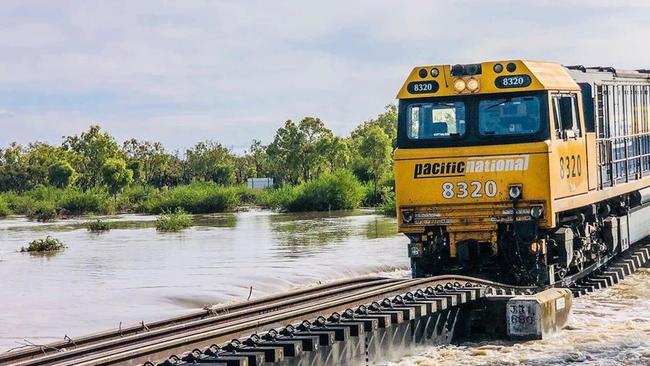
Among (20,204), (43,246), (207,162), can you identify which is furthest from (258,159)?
(43,246)

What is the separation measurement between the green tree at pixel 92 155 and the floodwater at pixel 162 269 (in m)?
40.3

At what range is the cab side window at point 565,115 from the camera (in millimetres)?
16141

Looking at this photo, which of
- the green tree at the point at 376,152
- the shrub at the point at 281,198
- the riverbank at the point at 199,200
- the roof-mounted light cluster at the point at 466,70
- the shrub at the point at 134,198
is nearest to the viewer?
the roof-mounted light cluster at the point at 466,70

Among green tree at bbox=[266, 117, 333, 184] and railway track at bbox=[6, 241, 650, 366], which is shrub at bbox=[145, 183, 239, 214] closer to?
green tree at bbox=[266, 117, 333, 184]

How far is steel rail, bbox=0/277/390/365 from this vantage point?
1036 cm

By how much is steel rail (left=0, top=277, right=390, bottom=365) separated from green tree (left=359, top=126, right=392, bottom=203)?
51.5 m

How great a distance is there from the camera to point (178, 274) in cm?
2517

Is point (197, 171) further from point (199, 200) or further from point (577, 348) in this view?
point (577, 348)

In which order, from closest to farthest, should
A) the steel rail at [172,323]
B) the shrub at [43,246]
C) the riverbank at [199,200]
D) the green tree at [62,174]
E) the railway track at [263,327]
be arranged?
the railway track at [263,327] → the steel rail at [172,323] → the shrub at [43,246] → the riverbank at [199,200] → the green tree at [62,174]

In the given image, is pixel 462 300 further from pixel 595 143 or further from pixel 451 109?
pixel 595 143

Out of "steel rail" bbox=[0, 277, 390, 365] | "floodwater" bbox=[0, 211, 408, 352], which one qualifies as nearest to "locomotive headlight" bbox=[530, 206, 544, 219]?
"steel rail" bbox=[0, 277, 390, 365]

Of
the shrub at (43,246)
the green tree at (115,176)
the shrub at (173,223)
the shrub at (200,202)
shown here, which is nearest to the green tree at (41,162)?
the green tree at (115,176)

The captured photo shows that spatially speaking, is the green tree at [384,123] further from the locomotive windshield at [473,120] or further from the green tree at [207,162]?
the locomotive windshield at [473,120]

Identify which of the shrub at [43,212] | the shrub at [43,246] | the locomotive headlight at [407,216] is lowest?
the shrub at [43,246]
